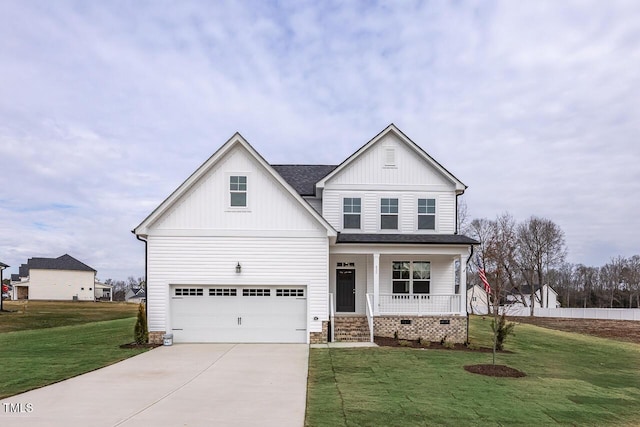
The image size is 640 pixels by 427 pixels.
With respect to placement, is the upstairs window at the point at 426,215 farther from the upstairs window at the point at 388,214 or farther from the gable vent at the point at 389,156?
the gable vent at the point at 389,156

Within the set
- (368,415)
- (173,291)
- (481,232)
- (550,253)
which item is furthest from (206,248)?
(550,253)

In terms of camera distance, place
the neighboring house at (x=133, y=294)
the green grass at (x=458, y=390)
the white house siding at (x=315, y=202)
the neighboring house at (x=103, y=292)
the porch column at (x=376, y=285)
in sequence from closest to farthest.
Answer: the green grass at (x=458, y=390) < the porch column at (x=376, y=285) < the white house siding at (x=315, y=202) < the neighboring house at (x=103, y=292) < the neighboring house at (x=133, y=294)

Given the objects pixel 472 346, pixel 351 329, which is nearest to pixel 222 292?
pixel 351 329

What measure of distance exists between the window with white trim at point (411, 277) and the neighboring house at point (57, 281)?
2404 inches

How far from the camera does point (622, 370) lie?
605 inches

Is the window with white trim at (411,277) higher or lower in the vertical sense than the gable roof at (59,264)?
higher

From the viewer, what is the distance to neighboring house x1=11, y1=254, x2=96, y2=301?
65875 millimetres

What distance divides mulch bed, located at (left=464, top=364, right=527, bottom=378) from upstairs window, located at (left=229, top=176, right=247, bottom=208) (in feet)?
33.0

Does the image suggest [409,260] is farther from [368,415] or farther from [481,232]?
[481,232]

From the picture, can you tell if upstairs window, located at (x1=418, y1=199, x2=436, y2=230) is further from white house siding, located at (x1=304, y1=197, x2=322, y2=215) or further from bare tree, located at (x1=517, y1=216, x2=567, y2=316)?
bare tree, located at (x1=517, y1=216, x2=567, y2=316)

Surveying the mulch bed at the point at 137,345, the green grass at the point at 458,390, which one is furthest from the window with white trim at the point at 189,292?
the green grass at the point at 458,390

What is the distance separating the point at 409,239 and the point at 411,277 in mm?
2212

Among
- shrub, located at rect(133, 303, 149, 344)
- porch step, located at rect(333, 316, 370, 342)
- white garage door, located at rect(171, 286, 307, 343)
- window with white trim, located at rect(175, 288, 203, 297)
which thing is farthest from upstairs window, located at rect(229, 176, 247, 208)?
porch step, located at rect(333, 316, 370, 342)

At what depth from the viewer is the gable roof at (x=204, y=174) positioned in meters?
17.7
